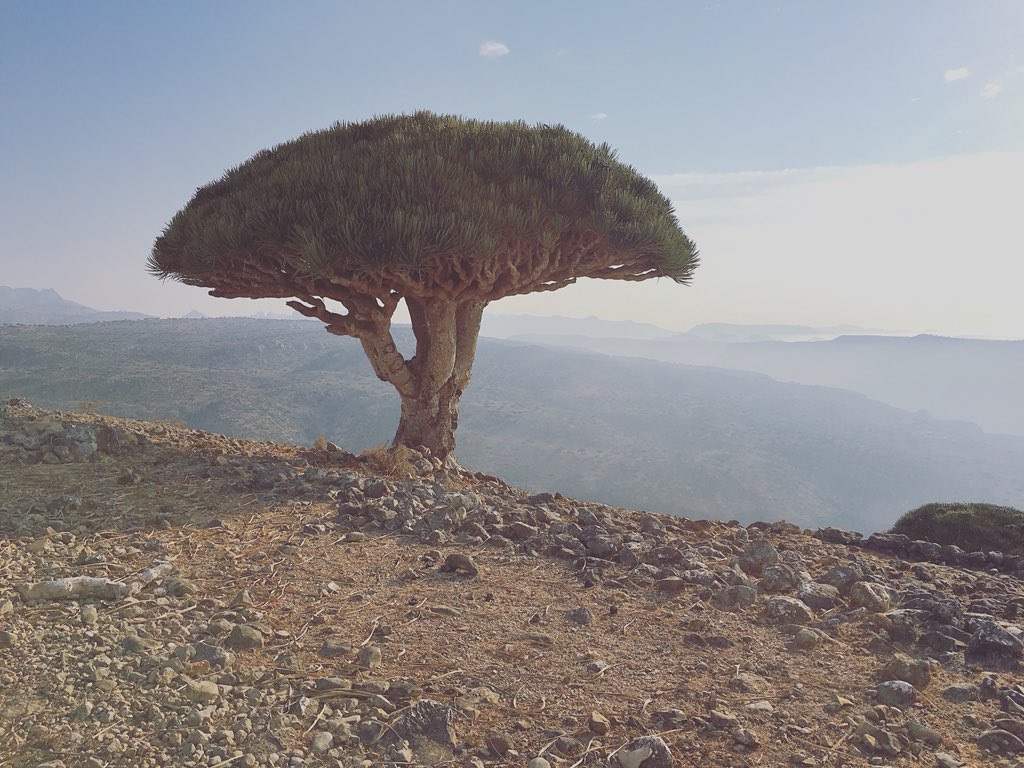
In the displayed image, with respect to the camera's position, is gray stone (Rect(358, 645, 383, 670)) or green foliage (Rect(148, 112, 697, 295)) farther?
green foliage (Rect(148, 112, 697, 295))

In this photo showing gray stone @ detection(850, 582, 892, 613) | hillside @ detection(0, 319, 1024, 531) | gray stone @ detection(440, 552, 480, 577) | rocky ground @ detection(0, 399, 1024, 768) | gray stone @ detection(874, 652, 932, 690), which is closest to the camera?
rocky ground @ detection(0, 399, 1024, 768)

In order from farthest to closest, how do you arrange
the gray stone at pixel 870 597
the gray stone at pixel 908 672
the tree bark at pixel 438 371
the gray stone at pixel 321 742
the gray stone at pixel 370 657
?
1. the tree bark at pixel 438 371
2. the gray stone at pixel 870 597
3. the gray stone at pixel 908 672
4. the gray stone at pixel 370 657
5. the gray stone at pixel 321 742

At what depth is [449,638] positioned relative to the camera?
3.75 meters

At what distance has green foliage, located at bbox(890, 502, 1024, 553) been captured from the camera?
9484mm

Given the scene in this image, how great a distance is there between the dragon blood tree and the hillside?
89.9ft

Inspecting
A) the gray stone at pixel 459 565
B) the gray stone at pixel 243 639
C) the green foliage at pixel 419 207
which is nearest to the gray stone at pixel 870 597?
the gray stone at pixel 459 565

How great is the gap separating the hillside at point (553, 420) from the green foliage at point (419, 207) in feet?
91.9

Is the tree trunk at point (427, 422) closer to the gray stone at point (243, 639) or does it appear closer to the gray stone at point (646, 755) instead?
the gray stone at point (243, 639)

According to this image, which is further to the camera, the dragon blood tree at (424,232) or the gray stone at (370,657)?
the dragon blood tree at (424,232)

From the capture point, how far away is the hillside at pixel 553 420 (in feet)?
204

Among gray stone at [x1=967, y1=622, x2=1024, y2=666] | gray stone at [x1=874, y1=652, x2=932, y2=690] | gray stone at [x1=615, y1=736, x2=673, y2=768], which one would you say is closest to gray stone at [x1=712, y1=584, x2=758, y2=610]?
gray stone at [x1=874, y1=652, x2=932, y2=690]

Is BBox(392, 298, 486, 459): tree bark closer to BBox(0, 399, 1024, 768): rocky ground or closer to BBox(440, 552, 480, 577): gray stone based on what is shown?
BBox(0, 399, 1024, 768): rocky ground

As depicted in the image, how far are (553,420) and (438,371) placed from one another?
10672cm

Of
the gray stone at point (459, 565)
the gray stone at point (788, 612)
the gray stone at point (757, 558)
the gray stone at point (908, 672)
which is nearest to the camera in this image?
the gray stone at point (908, 672)
